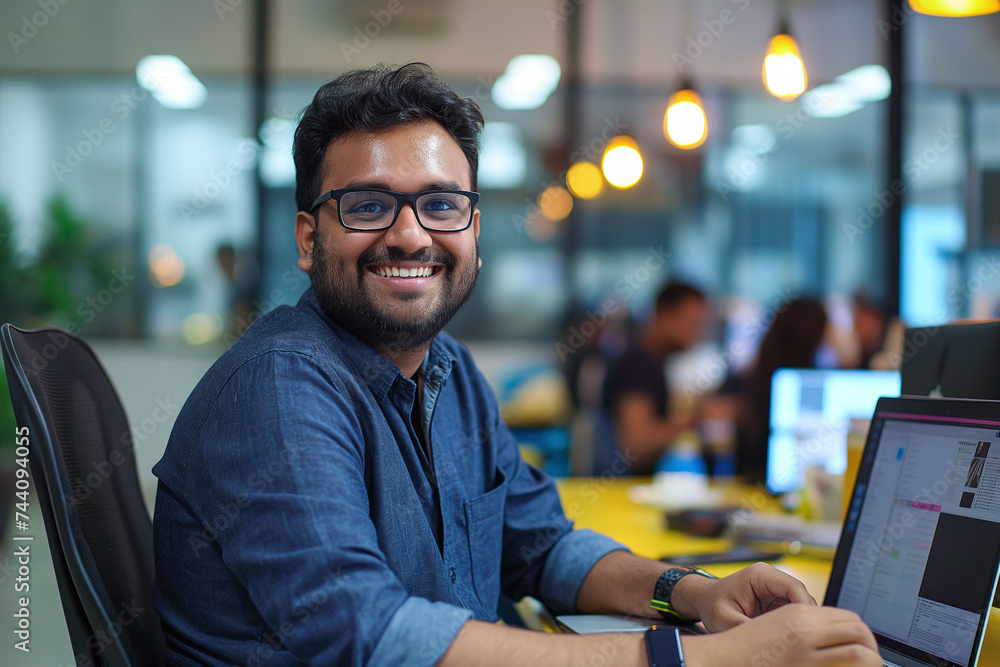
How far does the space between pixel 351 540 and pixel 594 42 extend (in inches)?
192

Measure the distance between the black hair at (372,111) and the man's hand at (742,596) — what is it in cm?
76

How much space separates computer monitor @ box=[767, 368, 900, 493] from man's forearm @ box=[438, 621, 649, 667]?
145 cm

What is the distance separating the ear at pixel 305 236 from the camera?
52.1 inches

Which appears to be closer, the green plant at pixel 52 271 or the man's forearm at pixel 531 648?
the man's forearm at pixel 531 648

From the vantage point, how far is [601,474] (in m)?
3.86

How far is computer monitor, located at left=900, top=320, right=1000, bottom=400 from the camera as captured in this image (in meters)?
1.29

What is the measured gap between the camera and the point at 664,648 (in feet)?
2.96

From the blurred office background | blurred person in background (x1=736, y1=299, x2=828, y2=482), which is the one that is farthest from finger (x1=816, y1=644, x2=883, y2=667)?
the blurred office background

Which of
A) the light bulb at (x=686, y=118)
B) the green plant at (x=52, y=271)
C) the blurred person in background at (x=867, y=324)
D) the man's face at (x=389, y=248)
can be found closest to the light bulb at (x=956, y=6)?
the light bulb at (x=686, y=118)

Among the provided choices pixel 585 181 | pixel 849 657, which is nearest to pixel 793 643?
pixel 849 657

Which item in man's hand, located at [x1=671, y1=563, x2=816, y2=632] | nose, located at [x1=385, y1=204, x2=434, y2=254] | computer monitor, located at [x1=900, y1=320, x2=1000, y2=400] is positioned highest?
nose, located at [x1=385, y1=204, x2=434, y2=254]

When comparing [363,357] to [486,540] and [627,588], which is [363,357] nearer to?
[486,540]

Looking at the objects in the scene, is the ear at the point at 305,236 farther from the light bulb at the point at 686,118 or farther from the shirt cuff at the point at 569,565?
the light bulb at the point at 686,118

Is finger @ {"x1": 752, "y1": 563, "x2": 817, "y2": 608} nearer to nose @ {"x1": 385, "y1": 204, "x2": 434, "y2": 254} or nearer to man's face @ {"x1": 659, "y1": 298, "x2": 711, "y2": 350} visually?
nose @ {"x1": 385, "y1": 204, "x2": 434, "y2": 254}
